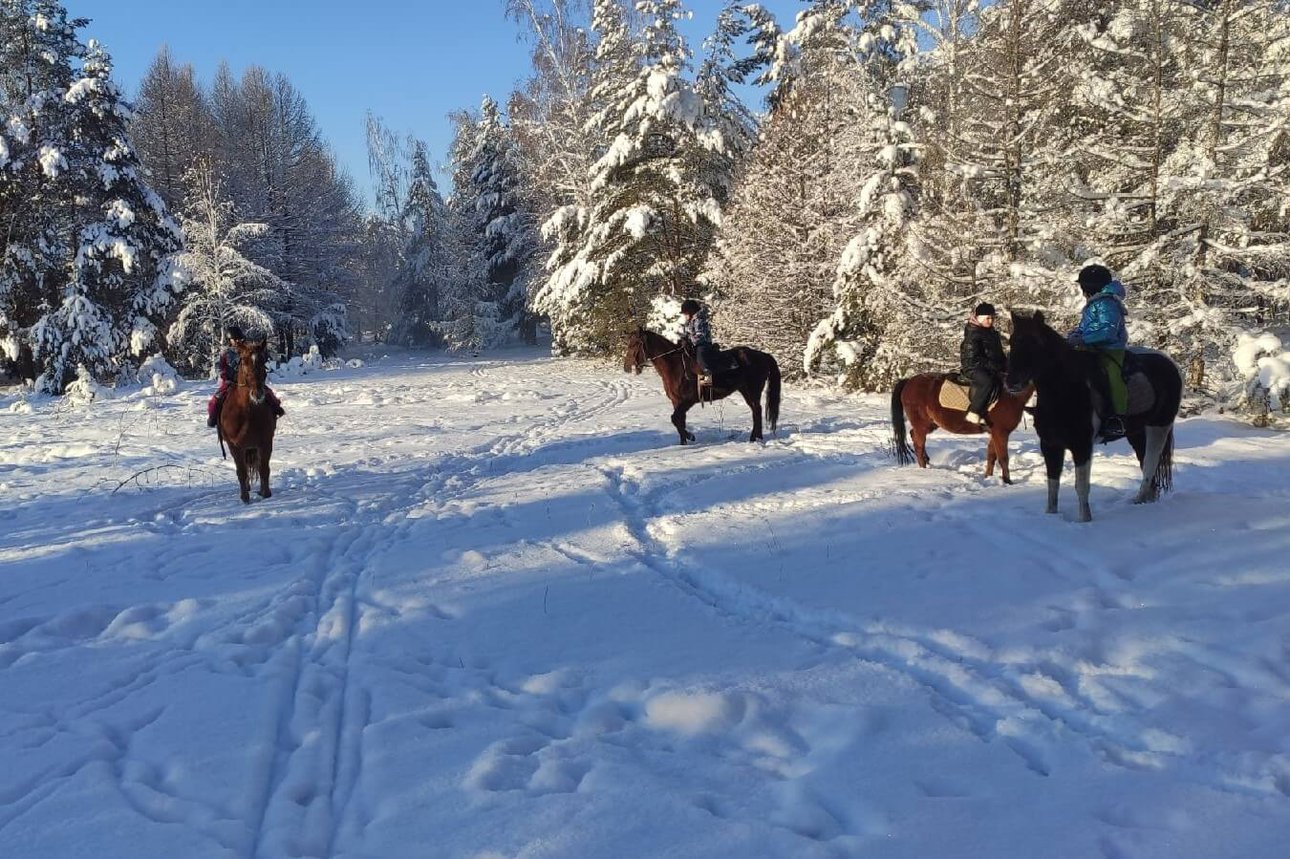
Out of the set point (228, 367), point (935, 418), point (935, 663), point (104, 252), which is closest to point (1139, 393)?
point (935, 418)

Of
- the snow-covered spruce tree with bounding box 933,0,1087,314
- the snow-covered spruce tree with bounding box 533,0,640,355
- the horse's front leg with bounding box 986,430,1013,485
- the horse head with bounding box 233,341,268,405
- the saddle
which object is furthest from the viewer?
the snow-covered spruce tree with bounding box 533,0,640,355

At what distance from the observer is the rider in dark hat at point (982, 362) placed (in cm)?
810

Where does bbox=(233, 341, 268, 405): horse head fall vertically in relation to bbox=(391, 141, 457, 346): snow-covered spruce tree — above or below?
below

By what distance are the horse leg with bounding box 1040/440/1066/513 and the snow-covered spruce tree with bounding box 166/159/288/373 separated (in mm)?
27300

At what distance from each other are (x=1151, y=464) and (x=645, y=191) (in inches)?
856

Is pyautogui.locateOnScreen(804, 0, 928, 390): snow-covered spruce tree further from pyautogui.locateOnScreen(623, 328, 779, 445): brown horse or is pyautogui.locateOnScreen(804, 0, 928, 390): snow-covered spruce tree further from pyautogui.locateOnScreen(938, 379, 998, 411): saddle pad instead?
pyautogui.locateOnScreen(938, 379, 998, 411): saddle pad

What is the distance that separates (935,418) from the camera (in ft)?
28.9

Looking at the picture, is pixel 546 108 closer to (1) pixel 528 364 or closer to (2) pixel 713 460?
(1) pixel 528 364

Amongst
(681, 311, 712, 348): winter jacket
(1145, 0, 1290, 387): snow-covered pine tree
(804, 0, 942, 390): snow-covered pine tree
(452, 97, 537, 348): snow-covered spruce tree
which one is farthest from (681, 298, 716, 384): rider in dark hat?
(452, 97, 537, 348): snow-covered spruce tree

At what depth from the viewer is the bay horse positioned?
6480 millimetres

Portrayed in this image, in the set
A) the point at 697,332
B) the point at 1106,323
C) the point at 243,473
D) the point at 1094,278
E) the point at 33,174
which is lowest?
the point at 243,473

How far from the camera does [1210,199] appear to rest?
37.6ft

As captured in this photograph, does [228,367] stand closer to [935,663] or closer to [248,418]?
[248,418]

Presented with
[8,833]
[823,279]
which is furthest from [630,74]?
[8,833]
